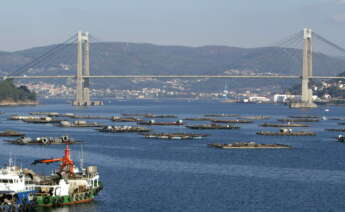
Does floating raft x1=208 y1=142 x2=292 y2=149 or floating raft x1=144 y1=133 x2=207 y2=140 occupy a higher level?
floating raft x1=144 y1=133 x2=207 y2=140

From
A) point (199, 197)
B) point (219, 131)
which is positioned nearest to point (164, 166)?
point (199, 197)

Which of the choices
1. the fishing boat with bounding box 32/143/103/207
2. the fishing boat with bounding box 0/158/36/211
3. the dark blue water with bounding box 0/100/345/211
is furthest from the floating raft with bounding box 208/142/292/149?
the fishing boat with bounding box 0/158/36/211

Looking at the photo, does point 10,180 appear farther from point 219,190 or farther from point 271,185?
point 271,185

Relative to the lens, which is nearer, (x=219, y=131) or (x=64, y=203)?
(x=64, y=203)

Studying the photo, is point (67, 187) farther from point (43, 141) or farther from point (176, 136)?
point (176, 136)

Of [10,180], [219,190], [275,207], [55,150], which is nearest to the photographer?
[10,180]

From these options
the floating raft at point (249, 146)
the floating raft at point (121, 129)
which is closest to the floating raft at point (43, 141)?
the floating raft at point (249, 146)

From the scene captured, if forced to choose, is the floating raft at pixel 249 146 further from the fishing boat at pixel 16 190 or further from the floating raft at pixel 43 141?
the fishing boat at pixel 16 190

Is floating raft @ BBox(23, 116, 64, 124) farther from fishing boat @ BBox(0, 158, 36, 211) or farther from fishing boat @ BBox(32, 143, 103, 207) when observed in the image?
fishing boat @ BBox(0, 158, 36, 211)
